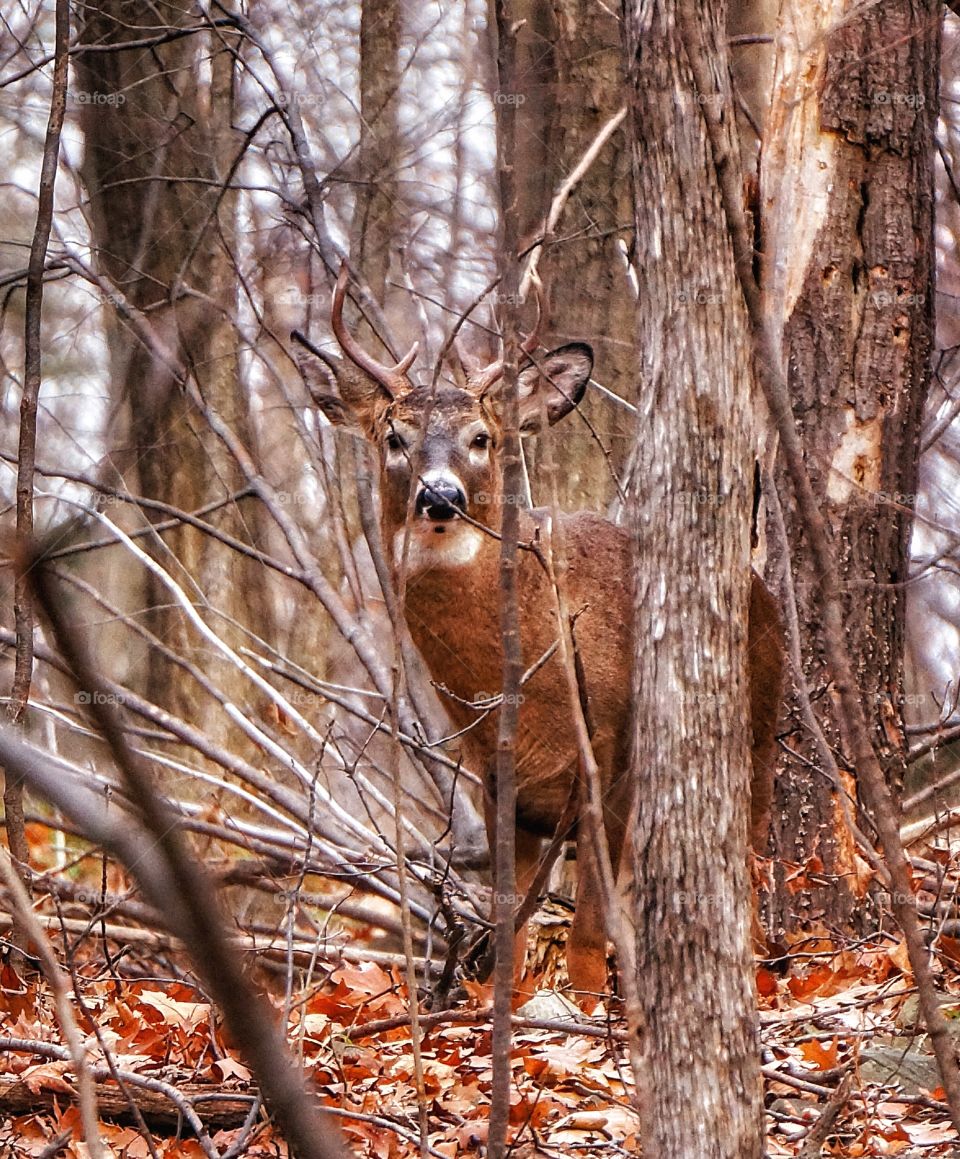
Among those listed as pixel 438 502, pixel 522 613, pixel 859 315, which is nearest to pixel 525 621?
pixel 522 613

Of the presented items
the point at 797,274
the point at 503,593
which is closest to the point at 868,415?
the point at 797,274

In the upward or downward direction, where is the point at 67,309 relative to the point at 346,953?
upward

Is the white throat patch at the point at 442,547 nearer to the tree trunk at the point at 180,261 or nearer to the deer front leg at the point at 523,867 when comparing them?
the deer front leg at the point at 523,867

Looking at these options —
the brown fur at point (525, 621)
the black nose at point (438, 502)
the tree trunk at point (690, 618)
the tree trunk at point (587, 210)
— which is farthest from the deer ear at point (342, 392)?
the tree trunk at point (690, 618)

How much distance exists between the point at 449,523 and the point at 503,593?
3.09 m

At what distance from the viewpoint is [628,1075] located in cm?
452

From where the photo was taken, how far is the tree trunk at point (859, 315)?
20.2 ft

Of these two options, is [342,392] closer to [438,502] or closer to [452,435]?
[452,435]

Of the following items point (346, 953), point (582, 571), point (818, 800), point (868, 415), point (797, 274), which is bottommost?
point (346, 953)

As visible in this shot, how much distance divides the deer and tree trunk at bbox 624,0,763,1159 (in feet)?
9.13

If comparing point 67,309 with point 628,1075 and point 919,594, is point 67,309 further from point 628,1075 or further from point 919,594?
point 628,1075


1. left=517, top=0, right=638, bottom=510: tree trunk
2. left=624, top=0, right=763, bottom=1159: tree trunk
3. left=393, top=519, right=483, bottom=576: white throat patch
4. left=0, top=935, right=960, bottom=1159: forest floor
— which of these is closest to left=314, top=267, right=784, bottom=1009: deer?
left=393, top=519, right=483, bottom=576: white throat patch

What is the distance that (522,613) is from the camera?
639 cm

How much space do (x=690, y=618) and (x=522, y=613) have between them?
316cm
